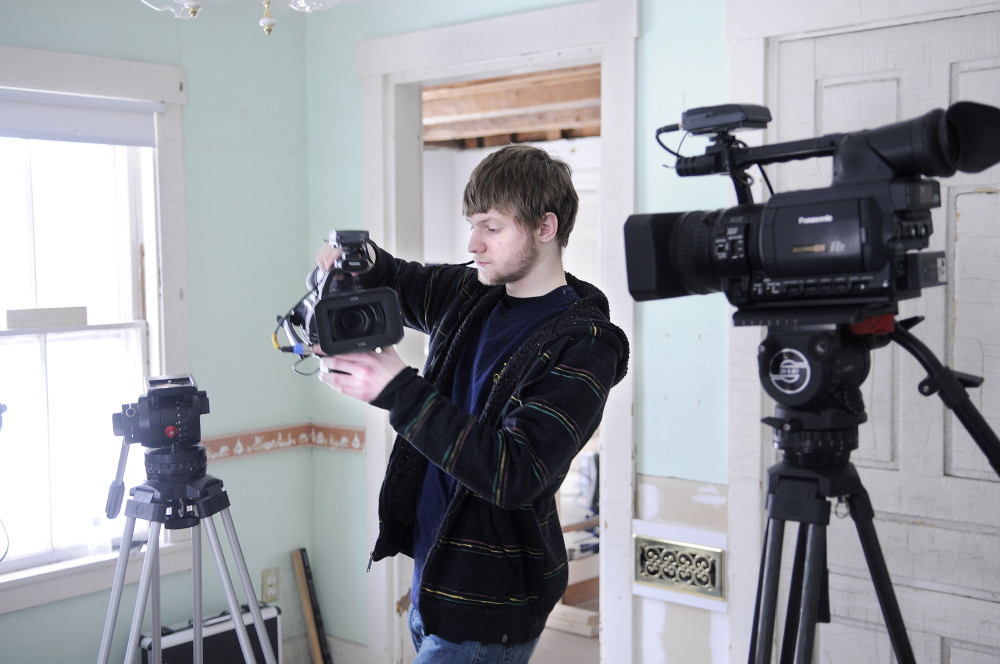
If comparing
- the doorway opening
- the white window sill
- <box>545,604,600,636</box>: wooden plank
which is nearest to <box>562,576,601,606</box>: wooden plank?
the doorway opening

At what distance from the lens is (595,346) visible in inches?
57.6

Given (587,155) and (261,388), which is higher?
(587,155)

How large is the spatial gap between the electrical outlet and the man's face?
6.76 feet

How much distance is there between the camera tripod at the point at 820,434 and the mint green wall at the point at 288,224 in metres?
0.99

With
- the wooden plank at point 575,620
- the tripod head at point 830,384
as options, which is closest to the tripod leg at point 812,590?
the tripod head at point 830,384

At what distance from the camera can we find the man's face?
5.11 ft

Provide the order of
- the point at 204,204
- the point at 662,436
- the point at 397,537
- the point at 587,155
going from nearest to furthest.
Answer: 1. the point at 397,537
2. the point at 662,436
3. the point at 204,204
4. the point at 587,155

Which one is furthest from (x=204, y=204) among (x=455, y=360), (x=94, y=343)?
(x=455, y=360)

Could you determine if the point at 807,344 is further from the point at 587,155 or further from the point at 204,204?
the point at 587,155

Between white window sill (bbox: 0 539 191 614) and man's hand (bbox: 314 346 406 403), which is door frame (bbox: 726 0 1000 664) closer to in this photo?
man's hand (bbox: 314 346 406 403)

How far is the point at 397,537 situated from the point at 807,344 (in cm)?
84

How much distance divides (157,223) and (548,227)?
1766 millimetres

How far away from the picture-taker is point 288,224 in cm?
322

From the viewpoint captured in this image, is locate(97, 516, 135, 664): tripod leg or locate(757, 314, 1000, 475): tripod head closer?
locate(757, 314, 1000, 475): tripod head
